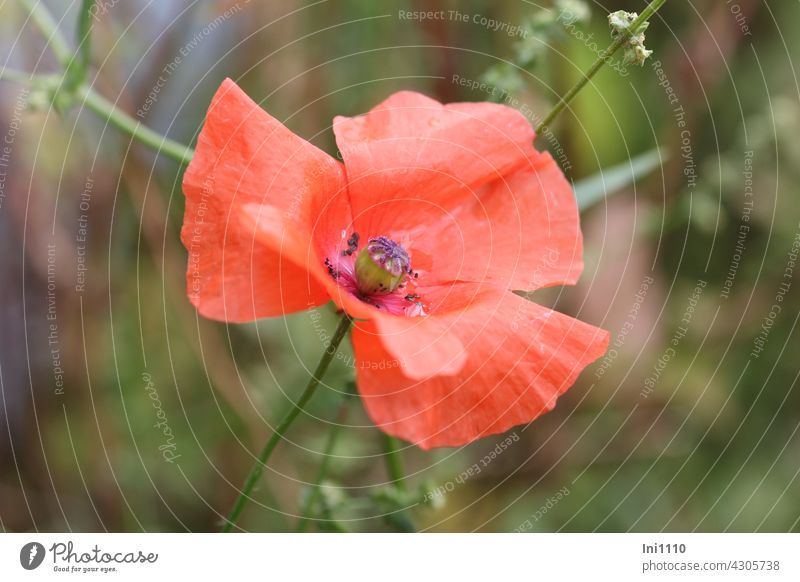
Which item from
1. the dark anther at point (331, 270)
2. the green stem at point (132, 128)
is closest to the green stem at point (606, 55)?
the dark anther at point (331, 270)

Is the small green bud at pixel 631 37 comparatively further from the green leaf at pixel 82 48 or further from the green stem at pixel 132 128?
the green leaf at pixel 82 48

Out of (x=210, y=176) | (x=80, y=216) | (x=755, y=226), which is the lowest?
(x=210, y=176)

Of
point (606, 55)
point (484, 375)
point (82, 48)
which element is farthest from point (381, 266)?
point (82, 48)

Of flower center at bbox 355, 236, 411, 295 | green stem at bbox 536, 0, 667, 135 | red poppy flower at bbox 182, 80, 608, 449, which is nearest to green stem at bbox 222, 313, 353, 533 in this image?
red poppy flower at bbox 182, 80, 608, 449

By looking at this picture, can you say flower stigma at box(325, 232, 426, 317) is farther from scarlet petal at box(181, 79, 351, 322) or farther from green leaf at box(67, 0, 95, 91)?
green leaf at box(67, 0, 95, 91)

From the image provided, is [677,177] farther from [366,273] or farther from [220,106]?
[220,106]

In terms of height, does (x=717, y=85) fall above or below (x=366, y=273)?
above
